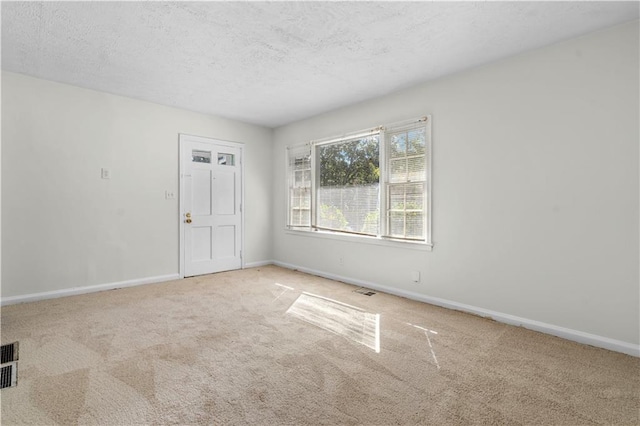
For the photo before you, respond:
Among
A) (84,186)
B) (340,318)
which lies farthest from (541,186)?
(84,186)

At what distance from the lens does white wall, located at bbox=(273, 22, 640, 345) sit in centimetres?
257

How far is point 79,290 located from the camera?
4066 mm

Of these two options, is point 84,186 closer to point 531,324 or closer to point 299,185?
point 299,185

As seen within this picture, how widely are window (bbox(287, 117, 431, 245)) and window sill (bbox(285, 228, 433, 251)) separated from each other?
0.20 feet

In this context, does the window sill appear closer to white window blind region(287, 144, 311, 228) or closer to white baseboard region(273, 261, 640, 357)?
white window blind region(287, 144, 311, 228)

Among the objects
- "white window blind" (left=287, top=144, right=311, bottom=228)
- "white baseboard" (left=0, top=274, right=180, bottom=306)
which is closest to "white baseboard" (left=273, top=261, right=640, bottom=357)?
"white window blind" (left=287, top=144, right=311, bottom=228)

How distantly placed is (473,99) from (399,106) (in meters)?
0.94

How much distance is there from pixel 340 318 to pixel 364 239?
1475 mm

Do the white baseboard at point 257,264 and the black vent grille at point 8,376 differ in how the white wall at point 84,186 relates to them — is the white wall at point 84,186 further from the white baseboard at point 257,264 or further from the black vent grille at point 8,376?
the black vent grille at point 8,376

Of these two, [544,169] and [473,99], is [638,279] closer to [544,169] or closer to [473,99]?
[544,169]

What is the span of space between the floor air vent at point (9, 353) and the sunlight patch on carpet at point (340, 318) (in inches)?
89.6

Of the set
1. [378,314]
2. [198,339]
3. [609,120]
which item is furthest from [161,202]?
[609,120]

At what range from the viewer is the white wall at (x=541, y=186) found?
2.57 m

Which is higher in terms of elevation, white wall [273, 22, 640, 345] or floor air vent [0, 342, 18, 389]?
white wall [273, 22, 640, 345]
